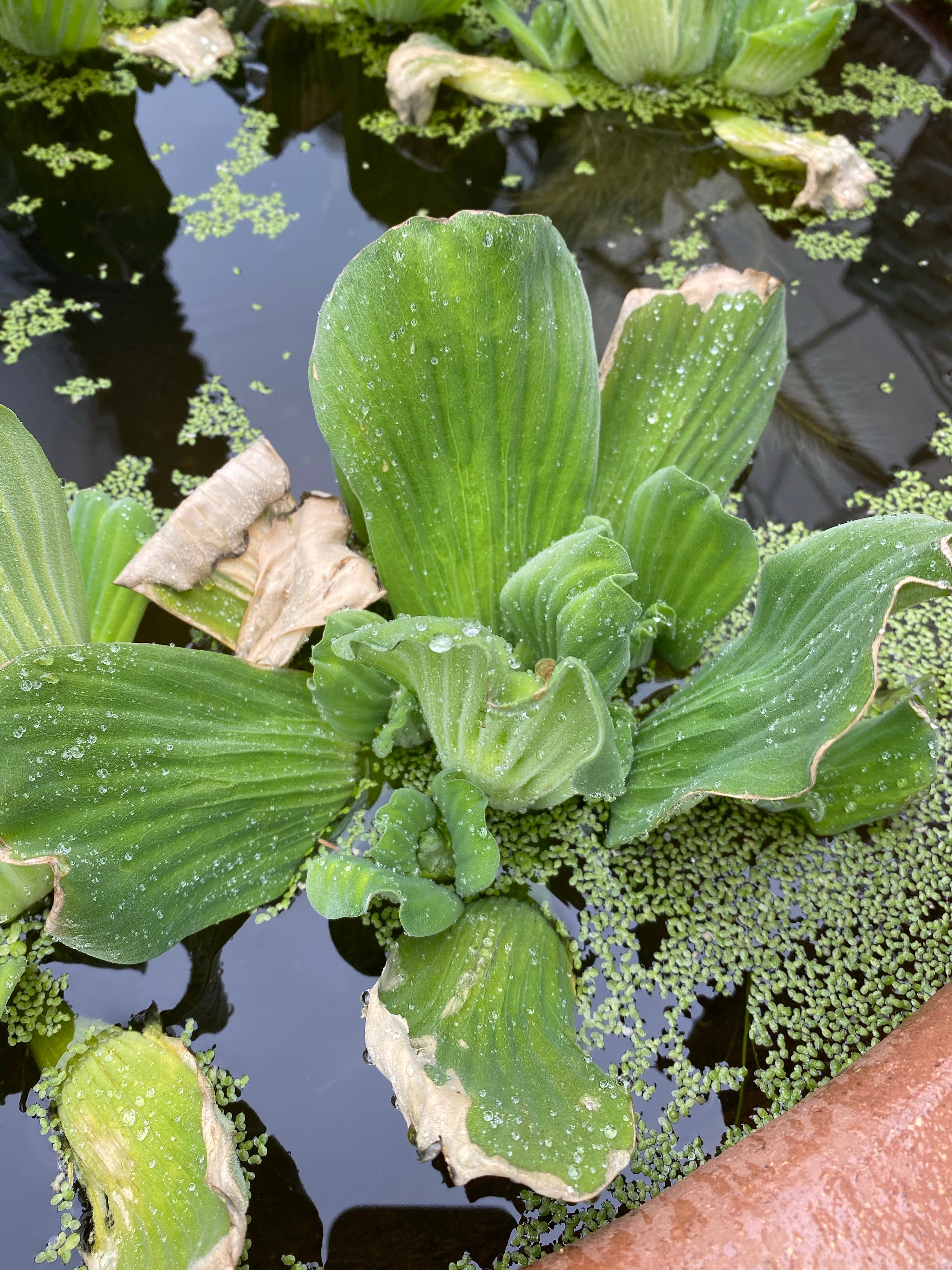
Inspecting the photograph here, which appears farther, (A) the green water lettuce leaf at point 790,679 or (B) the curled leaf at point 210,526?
(B) the curled leaf at point 210,526

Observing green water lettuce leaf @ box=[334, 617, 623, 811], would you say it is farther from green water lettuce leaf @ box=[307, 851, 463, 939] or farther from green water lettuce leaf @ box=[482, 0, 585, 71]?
green water lettuce leaf @ box=[482, 0, 585, 71]

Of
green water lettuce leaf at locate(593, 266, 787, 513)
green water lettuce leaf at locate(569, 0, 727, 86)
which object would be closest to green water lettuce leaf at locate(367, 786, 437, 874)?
green water lettuce leaf at locate(593, 266, 787, 513)

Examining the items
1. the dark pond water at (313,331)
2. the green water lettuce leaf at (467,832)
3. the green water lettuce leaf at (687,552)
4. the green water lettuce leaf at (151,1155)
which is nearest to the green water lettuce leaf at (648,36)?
the dark pond water at (313,331)

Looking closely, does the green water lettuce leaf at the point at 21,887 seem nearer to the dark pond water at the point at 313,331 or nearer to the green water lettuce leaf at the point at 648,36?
the dark pond water at the point at 313,331

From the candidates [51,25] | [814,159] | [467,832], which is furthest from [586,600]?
[51,25]

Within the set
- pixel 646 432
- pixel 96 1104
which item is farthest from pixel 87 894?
pixel 646 432

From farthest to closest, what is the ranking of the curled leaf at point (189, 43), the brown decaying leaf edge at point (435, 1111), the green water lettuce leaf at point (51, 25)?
the curled leaf at point (189, 43) < the green water lettuce leaf at point (51, 25) < the brown decaying leaf edge at point (435, 1111)

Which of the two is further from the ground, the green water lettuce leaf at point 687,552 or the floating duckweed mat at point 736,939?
the green water lettuce leaf at point 687,552
